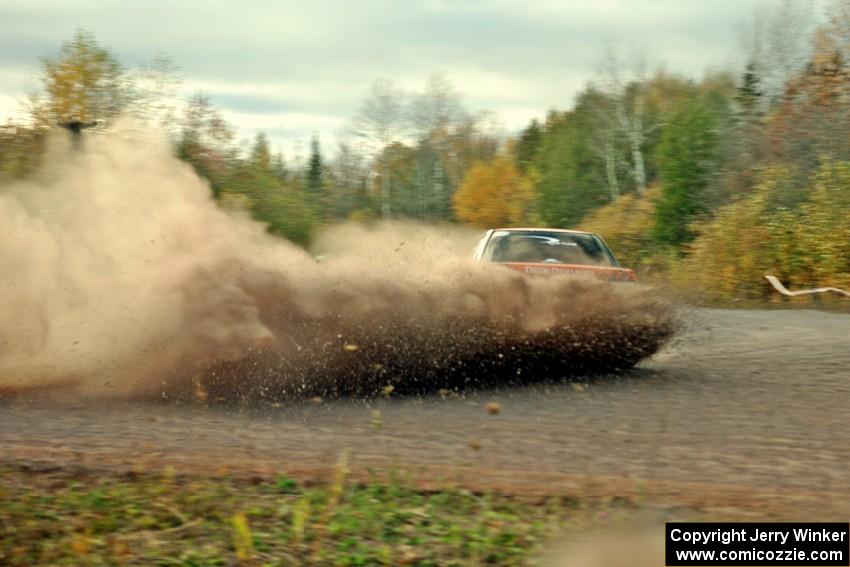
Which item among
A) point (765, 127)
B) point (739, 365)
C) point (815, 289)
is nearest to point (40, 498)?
point (739, 365)

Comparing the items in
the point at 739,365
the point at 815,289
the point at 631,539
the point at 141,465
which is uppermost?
the point at 631,539

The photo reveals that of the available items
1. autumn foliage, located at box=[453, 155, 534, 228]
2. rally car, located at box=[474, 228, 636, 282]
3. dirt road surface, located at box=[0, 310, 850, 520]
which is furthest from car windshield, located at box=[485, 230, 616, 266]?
autumn foliage, located at box=[453, 155, 534, 228]

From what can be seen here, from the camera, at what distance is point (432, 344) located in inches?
423

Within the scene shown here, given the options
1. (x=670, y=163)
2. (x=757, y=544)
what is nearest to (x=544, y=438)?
(x=757, y=544)

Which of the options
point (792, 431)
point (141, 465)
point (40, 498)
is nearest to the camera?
point (40, 498)

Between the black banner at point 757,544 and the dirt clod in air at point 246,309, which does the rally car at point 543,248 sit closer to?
the dirt clod in air at point 246,309

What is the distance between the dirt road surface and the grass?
1.11 ft

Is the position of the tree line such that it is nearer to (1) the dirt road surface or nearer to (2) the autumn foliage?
(2) the autumn foliage

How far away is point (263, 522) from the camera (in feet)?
18.6

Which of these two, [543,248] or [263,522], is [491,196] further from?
[263,522]

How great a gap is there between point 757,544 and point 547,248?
891 cm

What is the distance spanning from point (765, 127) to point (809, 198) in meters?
9.21

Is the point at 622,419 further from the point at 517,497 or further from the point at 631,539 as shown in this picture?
the point at 631,539

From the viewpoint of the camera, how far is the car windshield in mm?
13648
